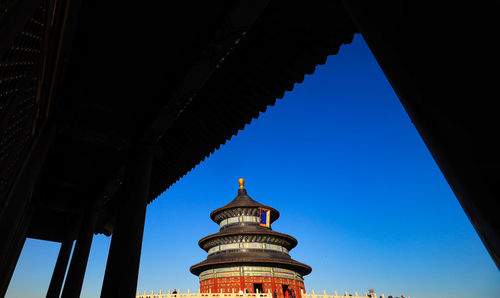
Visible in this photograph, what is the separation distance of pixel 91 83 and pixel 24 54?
142cm

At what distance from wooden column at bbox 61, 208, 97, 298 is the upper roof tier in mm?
15039

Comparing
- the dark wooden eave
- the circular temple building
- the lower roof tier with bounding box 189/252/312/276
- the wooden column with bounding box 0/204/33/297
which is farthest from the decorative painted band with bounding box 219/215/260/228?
the dark wooden eave

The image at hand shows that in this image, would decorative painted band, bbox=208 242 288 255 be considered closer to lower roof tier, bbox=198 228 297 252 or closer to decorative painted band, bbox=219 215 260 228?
lower roof tier, bbox=198 228 297 252

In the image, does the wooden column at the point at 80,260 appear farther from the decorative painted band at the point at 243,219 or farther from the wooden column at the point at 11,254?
the decorative painted band at the point at 243,219

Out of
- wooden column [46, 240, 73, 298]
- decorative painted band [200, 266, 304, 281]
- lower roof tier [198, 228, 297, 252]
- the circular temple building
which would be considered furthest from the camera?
lower roof tier [198, 228, 297, 252]

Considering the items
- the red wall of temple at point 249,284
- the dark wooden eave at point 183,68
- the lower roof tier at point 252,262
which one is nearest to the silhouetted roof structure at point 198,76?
the dark wooden eave at point 183,68

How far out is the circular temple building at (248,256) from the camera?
17.0 m

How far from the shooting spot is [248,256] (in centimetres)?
1756

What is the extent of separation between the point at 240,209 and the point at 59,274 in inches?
575

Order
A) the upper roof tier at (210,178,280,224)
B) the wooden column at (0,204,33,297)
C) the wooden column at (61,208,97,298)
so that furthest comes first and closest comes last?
the upper roof tier at (210,178,280,224), the wooden column at (61,208,97,298), the wooden column at (0,204,33,297)

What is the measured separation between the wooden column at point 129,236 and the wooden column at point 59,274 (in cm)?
792

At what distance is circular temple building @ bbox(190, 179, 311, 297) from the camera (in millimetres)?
16984

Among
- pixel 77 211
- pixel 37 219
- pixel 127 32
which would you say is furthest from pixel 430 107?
pixel 37 219

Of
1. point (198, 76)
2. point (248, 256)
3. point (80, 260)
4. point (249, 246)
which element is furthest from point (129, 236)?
point (249, 246)
